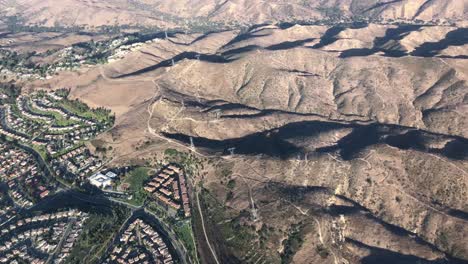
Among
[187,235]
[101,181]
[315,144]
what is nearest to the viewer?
[187,235]

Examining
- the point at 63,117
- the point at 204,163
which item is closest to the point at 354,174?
the point at 204,163

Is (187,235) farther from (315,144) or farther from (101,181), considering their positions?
(315,144)

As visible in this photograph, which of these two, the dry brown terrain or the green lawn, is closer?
the dry brown terrain

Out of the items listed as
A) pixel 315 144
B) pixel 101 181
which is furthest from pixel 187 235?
pixel 315 144

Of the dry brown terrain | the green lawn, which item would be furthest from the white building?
the green lawn

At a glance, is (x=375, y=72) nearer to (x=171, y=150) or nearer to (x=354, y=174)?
(x=354, y=174)

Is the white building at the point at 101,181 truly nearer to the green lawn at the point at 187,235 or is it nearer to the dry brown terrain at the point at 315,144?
the dry brown terrain at the point at 315,144

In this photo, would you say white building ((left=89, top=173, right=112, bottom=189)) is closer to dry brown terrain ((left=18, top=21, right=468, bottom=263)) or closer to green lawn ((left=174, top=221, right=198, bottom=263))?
dry brown terrain ((left=18, top=21, right=468, bottom=263))

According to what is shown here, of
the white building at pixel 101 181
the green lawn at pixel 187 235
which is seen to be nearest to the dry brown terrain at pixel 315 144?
the green lawn at pixel 187 235
